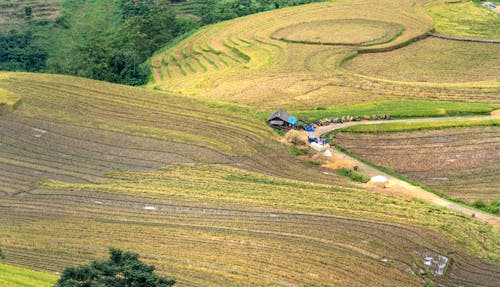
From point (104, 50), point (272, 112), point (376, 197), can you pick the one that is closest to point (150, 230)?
point (376, 197)

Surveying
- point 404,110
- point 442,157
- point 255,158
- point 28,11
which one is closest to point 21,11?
Answer: point 28,11

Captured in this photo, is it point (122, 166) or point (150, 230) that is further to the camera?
point (122, 166)

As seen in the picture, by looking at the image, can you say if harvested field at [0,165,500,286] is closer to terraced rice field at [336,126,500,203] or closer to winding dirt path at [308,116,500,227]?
winding dirt path at [308,116,500,227]

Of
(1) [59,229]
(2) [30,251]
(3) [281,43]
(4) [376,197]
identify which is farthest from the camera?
(3) [281,43]

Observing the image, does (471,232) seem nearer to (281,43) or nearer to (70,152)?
(70,152)

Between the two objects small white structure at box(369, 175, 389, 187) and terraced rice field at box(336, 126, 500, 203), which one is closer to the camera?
small white structure at box(369, 175, 389, 187)

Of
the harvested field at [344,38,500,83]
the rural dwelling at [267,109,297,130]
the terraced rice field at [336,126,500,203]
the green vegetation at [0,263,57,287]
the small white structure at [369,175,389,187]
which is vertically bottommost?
the harvested field at [344,38,500,83]

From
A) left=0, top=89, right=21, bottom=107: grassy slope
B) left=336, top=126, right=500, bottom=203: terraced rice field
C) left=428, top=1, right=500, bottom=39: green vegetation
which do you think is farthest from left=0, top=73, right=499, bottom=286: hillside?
left=428, top=1, right=500, bottom=39: green vegetation
